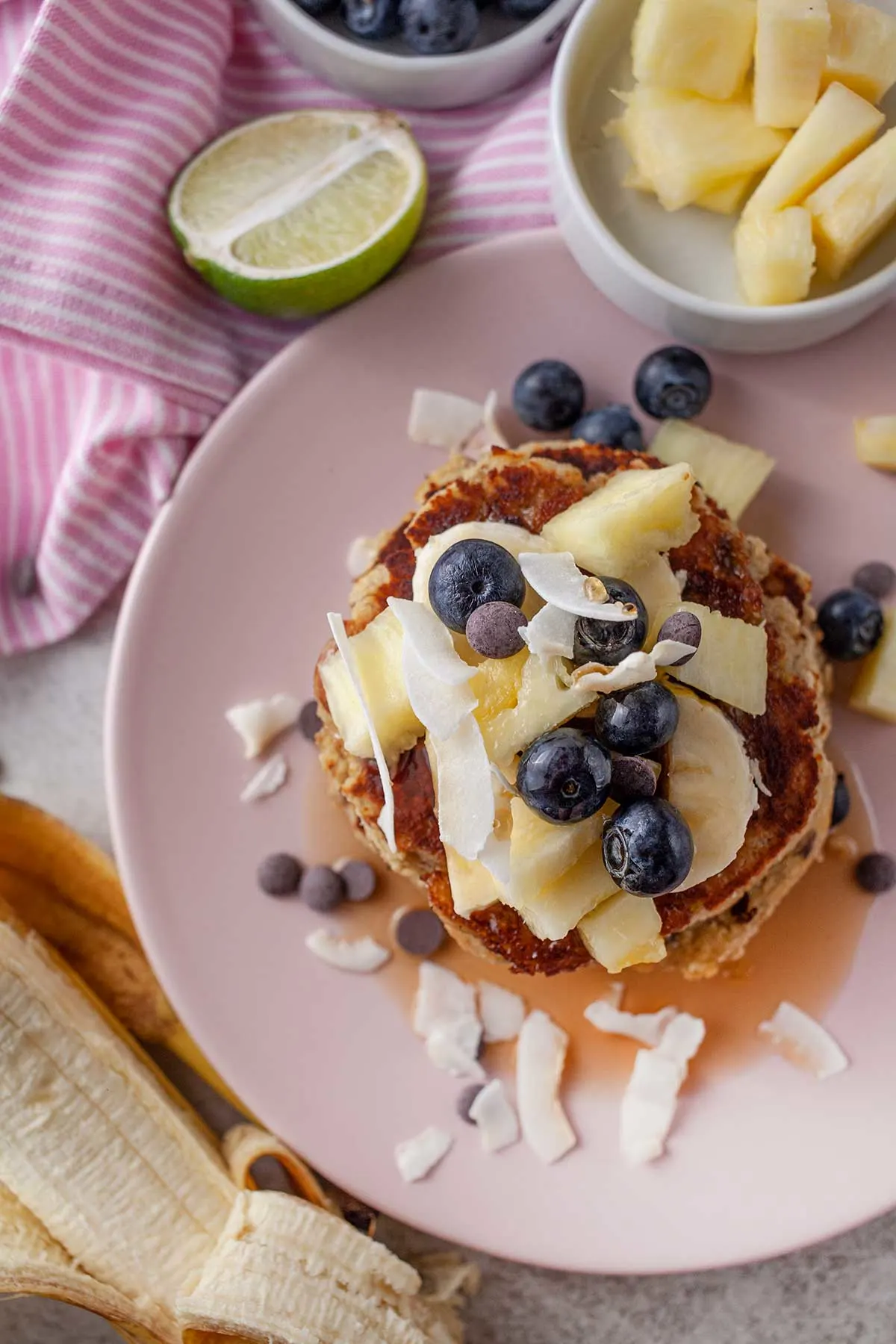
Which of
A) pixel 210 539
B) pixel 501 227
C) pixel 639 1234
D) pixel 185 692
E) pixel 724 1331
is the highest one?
pixel 501 227

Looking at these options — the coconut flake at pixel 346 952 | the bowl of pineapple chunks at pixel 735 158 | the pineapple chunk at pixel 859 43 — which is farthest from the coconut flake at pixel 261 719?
the pineapple chunk at pixel 859 43

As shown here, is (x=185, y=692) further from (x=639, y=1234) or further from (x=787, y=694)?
(x=639, y=1234)

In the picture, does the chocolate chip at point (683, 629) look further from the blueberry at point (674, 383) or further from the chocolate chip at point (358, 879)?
the chocolate chip at point (358, 879)

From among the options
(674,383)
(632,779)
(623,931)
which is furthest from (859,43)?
(623,931)

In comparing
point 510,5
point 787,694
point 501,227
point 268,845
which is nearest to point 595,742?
point 787,694

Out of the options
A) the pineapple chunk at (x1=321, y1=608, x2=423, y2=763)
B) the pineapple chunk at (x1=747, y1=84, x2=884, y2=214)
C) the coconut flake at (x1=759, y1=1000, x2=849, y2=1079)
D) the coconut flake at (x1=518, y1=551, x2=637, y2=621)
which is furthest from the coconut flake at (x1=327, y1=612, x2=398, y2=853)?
the pineapple chunk at (x1=747, y1=84, x2=884, y2=214)
